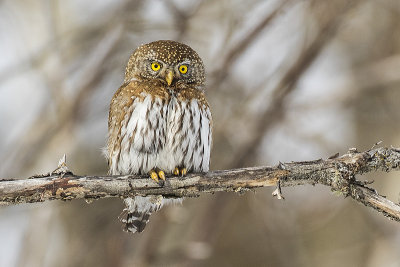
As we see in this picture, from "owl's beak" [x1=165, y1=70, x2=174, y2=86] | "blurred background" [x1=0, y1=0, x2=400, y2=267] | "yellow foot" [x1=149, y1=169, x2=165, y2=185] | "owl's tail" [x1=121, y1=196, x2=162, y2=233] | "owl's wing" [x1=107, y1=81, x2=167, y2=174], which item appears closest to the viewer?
"yellow foot" [x1=149, y1=169, x2=165, y2=185]

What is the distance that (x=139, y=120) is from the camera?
500 centimetres

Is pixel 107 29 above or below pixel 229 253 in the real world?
above

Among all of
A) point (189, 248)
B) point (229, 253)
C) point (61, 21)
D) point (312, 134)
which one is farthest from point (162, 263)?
point (61, 21)

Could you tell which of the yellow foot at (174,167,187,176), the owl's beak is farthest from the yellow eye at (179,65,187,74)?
the yellow foot at (174,167,187,176)

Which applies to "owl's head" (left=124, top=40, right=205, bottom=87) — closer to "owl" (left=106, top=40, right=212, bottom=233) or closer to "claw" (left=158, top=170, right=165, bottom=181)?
"owl" (left=106, top=40, right=212, bottom=233)

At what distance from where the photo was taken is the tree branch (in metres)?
4.07

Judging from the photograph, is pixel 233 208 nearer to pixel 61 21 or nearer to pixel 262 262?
pixel 262 262

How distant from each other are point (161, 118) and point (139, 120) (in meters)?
0.20

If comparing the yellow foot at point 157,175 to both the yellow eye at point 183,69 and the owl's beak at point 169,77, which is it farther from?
the yellow eye at point 183,69

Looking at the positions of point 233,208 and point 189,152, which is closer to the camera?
point 189,152

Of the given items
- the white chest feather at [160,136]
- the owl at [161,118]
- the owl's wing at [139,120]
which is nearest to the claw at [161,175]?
Result: the owl at [161,118]

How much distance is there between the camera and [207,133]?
17.3ft

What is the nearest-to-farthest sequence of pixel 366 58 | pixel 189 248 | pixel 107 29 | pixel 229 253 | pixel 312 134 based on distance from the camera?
1. pixel 189 248
2. pixel 107 29
3. pixel 312 134
4. pixel 229 253
5. pixel 366 58

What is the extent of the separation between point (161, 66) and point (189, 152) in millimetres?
888
